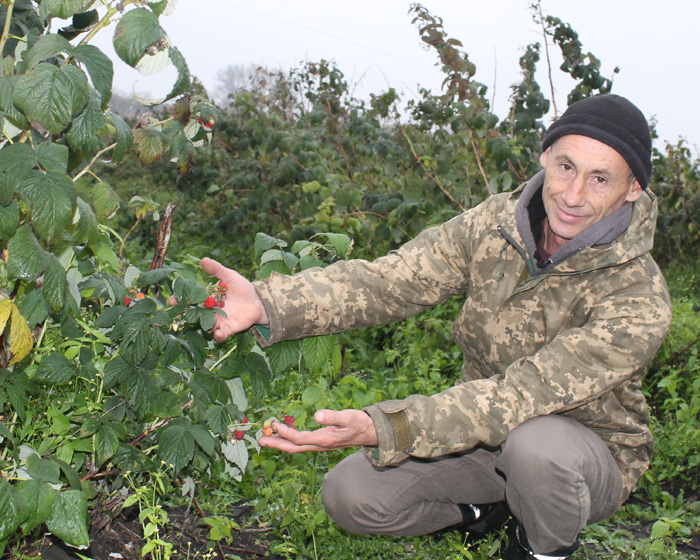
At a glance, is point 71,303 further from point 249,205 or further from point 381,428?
point 249,205

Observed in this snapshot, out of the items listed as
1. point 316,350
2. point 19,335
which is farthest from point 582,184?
point 19,335

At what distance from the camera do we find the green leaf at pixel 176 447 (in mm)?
1822

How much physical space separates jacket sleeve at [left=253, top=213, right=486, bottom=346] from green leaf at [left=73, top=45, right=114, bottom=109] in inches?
29.8

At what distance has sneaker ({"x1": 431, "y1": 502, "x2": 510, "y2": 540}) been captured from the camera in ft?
8.27

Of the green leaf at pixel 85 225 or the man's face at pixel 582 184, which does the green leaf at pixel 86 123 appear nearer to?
the green leaf at pixel 85 225

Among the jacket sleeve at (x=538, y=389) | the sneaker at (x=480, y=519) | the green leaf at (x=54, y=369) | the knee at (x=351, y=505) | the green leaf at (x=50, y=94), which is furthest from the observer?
the sneaker at (x=480, y=519)

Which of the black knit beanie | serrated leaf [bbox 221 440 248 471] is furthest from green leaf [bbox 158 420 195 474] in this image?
the black knit beanie

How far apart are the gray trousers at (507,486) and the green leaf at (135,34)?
1.40m

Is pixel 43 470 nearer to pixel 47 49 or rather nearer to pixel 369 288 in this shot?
pixel 47 49

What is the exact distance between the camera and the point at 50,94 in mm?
1427

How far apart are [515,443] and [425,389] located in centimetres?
129

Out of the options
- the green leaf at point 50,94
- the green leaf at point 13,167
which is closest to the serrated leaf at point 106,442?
the green leaf at point 13,167

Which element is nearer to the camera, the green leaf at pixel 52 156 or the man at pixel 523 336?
the green leaf at pixel 52 156

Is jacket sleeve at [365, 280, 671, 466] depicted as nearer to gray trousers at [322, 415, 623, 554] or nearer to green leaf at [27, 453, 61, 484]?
gray trousers at [322, 415, 623, 554]
